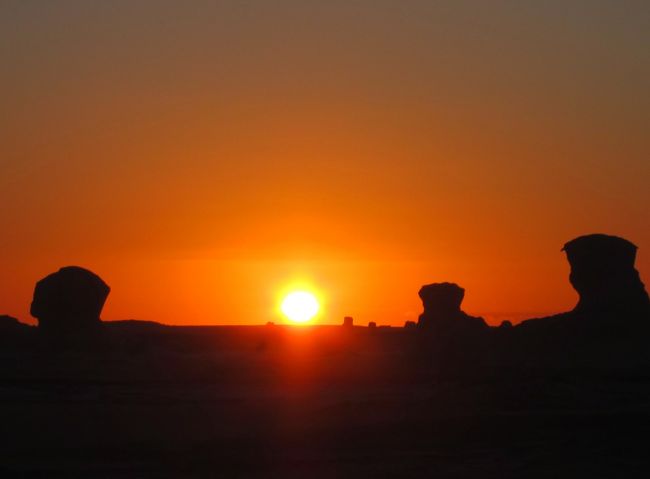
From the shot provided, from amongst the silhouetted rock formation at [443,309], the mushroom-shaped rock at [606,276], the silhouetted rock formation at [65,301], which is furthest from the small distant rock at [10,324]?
the mushroom-shaped rock at [606,276]

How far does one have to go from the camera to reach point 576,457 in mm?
26844

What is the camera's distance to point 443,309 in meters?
69.9

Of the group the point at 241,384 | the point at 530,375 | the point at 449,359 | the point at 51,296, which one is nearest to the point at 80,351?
the point at 51,296

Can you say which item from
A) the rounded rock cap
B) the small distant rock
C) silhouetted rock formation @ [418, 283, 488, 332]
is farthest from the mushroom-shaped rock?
the small distant rock

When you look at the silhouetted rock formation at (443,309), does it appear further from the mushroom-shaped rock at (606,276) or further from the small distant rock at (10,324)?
the small distant rock at (10,324)

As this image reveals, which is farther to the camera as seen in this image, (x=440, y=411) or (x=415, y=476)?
(x=440, y=411)

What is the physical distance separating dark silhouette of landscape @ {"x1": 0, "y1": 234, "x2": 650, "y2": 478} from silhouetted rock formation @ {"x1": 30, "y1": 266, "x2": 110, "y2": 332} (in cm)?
9

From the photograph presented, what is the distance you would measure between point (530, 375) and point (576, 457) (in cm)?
2007

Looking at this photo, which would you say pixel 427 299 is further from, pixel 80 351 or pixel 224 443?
pixel 224 443

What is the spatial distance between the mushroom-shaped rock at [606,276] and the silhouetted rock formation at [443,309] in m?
8.74

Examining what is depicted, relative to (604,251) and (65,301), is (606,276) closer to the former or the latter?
(604,251)

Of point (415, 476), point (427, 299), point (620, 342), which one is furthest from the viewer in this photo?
point (427, 299)

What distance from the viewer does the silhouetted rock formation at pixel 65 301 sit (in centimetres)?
6000

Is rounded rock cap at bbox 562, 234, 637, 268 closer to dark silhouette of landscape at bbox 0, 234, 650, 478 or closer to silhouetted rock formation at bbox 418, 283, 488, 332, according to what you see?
dark silhouette of landscape at bbox 0, 234, 650, 478
